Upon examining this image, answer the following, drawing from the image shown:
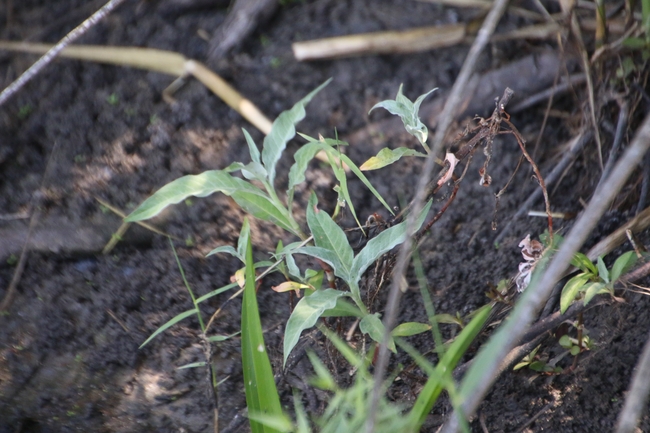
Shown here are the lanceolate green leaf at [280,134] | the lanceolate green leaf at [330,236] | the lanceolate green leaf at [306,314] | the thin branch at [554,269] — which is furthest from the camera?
the lanceolate green leaf at [280,134]

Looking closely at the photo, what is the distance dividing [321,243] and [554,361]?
0.60 metres

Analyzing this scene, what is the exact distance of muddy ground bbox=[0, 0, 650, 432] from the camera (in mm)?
1236

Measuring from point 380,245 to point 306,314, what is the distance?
18cm

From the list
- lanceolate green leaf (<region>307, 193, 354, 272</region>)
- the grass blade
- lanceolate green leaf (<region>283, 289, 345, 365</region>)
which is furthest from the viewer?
lanceolate green leaf (<region>307, 193, 354, 272</region>)

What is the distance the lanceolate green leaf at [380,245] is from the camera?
0.99 m

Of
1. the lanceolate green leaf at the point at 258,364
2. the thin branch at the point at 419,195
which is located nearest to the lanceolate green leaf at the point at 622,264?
the thin branch at the point at 419,195

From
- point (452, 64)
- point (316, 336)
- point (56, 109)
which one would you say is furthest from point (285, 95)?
point (316, 336)

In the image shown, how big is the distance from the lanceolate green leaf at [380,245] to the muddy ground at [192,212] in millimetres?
292

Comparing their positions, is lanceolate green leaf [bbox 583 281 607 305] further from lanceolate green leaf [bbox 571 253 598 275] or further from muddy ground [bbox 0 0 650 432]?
muddy ground [bbox 0 0 650 432]

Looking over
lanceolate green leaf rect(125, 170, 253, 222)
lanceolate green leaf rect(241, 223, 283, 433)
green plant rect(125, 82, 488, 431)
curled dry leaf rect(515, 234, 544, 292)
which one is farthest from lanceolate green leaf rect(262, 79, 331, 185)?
curled dry leaf rect(515, 234, 544, 292)

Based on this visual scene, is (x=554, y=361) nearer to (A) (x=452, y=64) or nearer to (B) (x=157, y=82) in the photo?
(A) (x=452, y=64)

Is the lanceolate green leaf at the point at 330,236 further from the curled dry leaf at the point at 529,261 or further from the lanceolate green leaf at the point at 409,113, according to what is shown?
the curled dry leaf at the point at 529,261

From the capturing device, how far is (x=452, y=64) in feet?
6.05

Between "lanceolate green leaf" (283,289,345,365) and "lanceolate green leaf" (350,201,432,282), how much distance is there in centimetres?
6
